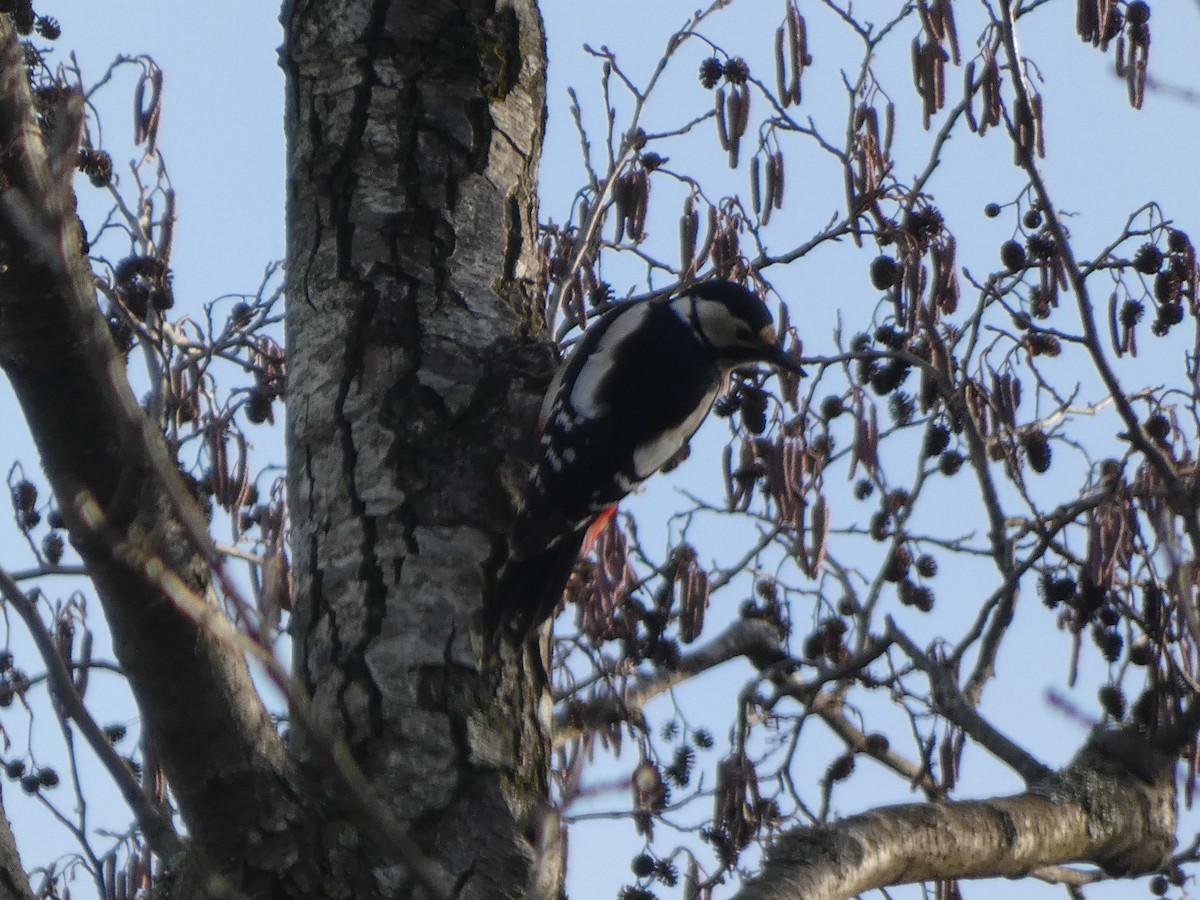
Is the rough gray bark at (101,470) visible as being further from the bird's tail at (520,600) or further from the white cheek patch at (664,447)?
the white cheek patch at (664,447)

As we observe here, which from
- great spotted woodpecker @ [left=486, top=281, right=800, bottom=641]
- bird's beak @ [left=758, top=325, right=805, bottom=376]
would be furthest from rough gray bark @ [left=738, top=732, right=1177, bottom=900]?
bird's beak @ [left=758, top=325, right=805, bottom=376]

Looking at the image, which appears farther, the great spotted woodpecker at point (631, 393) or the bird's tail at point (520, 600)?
the great spotted woodpecker at point (631, 393)

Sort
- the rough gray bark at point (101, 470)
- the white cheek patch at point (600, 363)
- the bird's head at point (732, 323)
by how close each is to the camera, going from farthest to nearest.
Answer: the bird's head at point (732, 323), the white cheek patch at point (600, 363), the rough gray bark at point (101, 470)

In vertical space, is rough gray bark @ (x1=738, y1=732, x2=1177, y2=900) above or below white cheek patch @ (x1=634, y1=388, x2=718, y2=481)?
below

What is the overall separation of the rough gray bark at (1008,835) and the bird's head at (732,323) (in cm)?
125

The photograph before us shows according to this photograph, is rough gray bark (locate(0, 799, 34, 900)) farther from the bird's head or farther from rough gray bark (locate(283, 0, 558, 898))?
the bird's head

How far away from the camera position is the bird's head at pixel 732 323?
3766 mm

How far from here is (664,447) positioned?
372cm

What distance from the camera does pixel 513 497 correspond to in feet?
8.89

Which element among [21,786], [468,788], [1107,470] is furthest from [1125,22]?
[21,786]

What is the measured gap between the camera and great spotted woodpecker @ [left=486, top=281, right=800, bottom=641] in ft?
10.2

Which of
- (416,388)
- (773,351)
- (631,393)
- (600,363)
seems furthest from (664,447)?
(416,388)

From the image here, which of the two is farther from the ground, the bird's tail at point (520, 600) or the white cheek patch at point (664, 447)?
the white cheek patch at point (664, 447)

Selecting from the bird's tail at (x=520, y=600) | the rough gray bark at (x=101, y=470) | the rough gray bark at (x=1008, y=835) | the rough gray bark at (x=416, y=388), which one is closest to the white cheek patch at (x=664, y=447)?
the rough gray bark at (x=416, y=388)
